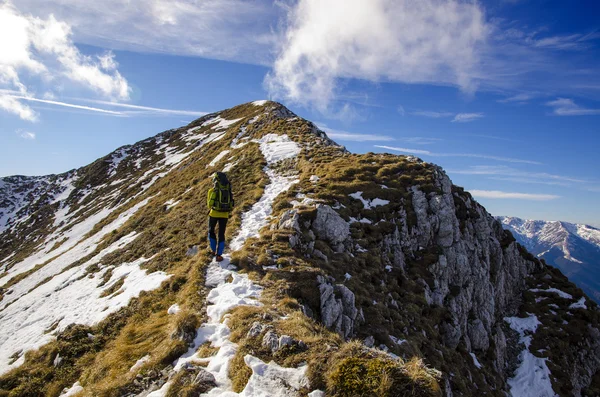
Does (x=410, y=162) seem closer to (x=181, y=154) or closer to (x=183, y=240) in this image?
(x=183, y=240)

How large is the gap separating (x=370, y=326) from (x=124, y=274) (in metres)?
14.4

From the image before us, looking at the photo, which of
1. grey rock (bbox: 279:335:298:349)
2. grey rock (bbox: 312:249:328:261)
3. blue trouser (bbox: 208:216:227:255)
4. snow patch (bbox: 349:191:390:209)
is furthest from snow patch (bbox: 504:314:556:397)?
blue trouser (bbox: 208:216:227:255)

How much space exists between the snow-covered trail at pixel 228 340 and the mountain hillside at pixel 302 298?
0.15 ft

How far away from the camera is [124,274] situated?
709 inches

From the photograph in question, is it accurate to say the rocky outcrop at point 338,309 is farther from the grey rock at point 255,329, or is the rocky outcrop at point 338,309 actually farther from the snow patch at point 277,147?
the snow patch at point 277,147

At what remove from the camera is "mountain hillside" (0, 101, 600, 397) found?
776 cm

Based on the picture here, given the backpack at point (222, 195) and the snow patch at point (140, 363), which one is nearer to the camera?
the snow patch at point (140, 363)

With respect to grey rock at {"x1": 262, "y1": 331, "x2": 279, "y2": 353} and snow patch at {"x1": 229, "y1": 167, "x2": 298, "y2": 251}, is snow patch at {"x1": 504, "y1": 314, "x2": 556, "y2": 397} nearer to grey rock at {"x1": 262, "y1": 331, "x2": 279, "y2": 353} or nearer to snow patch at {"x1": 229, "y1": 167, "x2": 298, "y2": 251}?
snow patch at {"x1": 229, "y1": 167, "x2": 298, "y2": 251}

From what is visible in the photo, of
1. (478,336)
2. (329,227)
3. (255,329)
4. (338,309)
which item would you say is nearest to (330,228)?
(329,227)

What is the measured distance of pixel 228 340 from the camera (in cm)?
877

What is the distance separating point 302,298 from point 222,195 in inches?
251

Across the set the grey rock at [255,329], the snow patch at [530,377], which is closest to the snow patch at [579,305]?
the snow patch at [530,377]

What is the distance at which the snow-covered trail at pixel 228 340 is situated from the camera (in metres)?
6.70

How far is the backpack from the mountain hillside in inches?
96.7
